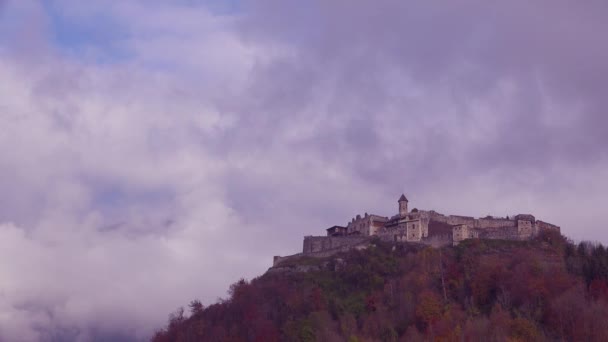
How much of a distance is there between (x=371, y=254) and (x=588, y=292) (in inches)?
1337

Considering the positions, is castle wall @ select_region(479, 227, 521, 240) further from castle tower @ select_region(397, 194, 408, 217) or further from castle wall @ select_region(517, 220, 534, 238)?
castle tower @ select_region(397, 194, 408, 217)

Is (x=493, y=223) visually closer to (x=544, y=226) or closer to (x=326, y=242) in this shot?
(x=544, y=226)

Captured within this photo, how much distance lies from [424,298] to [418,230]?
2446 centimetres

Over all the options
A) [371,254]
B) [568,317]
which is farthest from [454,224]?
[568,317]

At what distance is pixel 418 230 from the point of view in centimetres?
11750

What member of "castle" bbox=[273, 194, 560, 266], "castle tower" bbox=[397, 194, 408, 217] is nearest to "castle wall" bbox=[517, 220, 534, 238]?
"castle" bbox=[273, 194, 560, 266]

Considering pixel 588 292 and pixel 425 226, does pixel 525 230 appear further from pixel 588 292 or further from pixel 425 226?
pixel 588 292

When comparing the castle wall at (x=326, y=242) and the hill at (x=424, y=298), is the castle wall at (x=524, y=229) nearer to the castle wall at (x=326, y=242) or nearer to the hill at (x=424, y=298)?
the hill at (x=424, y=298)

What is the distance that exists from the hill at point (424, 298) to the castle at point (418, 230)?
2.04 metres

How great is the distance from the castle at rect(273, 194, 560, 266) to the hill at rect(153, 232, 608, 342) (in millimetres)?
2037

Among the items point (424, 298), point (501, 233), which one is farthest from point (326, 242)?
point (424, 298)

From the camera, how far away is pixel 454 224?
388ft

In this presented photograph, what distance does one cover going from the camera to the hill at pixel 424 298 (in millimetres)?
81500

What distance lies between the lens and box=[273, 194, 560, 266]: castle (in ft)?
373
